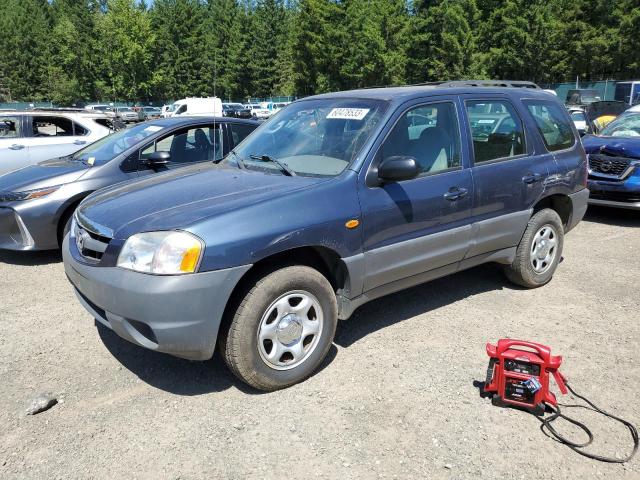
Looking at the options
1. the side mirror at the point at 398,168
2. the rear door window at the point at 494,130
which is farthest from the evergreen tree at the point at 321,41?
the side mirror at the point at 398,168

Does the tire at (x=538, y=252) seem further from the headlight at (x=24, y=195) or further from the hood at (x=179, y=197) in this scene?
the headlight at (x=24, y=195)

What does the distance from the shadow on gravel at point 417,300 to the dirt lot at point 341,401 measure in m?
0.02

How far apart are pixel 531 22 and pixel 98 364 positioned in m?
56.5

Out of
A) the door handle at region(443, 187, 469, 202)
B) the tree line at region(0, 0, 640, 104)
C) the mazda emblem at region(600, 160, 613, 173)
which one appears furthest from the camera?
the tree line at region(0, 0, 640, 104)

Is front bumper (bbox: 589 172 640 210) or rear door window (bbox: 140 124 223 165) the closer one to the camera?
rear door window (bbox: 140 124 223 165)

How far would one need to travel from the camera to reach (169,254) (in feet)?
9.64

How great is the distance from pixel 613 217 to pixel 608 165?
988 mm

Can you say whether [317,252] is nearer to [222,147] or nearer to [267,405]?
[267,405]

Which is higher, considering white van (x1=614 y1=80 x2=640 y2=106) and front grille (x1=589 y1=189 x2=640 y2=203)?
white van (x1=614 y1=80 x2=640 y2=106)

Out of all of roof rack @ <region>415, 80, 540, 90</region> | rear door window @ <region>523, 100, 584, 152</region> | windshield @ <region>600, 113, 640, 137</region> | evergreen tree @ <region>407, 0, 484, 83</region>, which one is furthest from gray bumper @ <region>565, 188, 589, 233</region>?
evergreen tree @ <region>407, 0, 484, 83</region>

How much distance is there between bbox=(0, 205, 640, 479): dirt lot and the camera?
2.75m

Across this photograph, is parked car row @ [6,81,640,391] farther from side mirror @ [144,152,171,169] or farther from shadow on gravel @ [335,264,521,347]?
side mirror @ [144,152,171,169]

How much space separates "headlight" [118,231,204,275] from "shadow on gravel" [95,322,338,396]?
3.04 feet

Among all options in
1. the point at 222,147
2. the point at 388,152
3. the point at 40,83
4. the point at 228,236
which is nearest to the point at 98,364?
the point at 228,236
